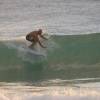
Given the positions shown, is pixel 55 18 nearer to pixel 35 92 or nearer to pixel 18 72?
pixel 18 72

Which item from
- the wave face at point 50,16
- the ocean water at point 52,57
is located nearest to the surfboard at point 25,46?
the ocean water at point 52,57

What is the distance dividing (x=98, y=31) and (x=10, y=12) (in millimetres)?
582

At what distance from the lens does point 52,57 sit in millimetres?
1228

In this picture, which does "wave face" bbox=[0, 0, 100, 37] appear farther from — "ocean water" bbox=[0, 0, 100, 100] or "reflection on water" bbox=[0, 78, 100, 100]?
Result: "reflection on water" bbox=[0, 78, 100, 100]

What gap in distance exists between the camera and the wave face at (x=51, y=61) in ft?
3.68

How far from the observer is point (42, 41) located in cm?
124

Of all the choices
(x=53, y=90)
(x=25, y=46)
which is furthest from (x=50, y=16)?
(x=53, y=90)

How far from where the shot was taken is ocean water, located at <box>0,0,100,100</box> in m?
1.01

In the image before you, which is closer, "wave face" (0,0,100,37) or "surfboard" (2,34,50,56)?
"surfboard" (2,34,50,56)

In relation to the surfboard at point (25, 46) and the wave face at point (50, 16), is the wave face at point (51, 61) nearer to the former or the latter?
the surfboard at point (25, 46)

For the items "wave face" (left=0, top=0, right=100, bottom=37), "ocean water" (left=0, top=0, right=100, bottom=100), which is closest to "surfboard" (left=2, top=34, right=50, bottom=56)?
"ocean water" (left=0, top=0, right=100, bottom=100)

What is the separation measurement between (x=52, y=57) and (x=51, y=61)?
0.03m

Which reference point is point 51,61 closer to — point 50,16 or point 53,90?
point 53,90

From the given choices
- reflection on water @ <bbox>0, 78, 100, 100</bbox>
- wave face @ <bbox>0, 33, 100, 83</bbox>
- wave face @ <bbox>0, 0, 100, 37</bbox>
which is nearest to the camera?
reflection on water @ <bbox>0, 78, 100, 100</bbox>
